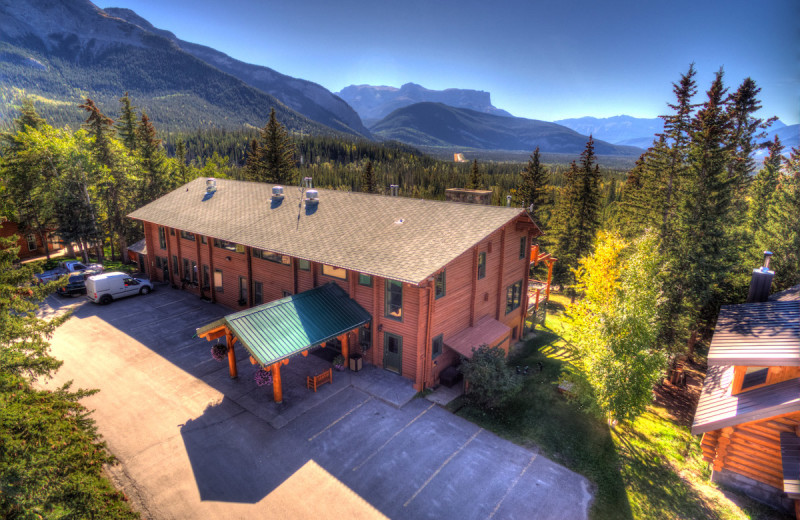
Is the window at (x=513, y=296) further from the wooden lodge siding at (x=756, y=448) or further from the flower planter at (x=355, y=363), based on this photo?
the wooden lodge siding at (x=756, y=448)

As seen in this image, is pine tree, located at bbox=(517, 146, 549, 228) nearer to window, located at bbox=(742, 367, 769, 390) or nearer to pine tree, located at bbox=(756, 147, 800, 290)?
pine tree, located at bbox=(756, 147, 800, 290)

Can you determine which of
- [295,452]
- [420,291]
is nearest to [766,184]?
[420,291]

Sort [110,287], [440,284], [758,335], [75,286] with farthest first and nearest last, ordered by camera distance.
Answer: [75,286]
[110,287]
[440,284]
[758,335]

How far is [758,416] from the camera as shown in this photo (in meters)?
11.5

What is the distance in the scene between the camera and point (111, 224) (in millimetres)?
42281

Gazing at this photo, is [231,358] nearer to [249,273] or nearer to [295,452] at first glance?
[295,452]

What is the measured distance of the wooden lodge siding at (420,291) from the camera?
17.4 m

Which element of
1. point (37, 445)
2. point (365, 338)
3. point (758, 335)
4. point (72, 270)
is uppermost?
point (758, 335)

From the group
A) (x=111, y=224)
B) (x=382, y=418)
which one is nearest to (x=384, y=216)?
(x=382, y=418)

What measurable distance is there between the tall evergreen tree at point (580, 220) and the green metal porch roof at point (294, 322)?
25.9 m

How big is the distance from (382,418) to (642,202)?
2702 centimetres

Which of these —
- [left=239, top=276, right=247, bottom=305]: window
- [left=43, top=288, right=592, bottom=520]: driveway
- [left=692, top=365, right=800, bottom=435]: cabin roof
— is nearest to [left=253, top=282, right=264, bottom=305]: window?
[left=239, top=276, right=247, bottom=305]: window

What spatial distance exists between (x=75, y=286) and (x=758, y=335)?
138 feet

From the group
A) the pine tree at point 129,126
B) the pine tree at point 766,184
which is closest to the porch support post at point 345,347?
the pine tree at point 766,184
